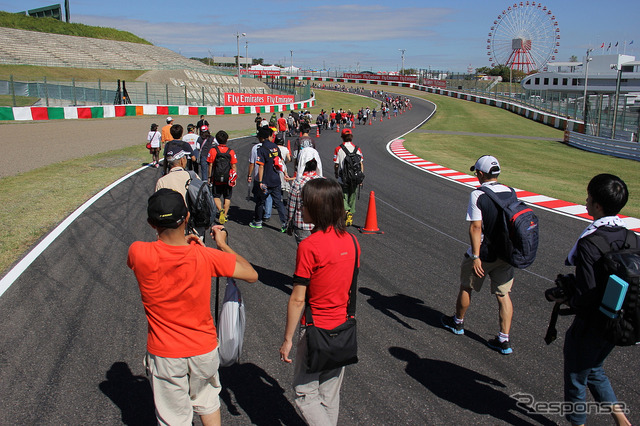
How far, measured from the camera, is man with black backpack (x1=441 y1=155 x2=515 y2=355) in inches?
186

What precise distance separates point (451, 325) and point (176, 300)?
364 cm

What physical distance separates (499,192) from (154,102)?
41.1 m

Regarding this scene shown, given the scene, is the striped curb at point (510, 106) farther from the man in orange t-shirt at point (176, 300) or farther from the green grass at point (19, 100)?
the green grass at point (19, 100)

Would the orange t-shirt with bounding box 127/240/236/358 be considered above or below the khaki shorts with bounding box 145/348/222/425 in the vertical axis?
above

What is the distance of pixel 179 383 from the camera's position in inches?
118

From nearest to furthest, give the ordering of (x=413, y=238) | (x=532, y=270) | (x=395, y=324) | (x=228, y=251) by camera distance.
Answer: (x=228, y=251) < (x=395, y=324) < (x=532, y=270) < (x=413, y=238)

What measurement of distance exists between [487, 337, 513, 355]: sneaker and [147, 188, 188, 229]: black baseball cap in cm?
377

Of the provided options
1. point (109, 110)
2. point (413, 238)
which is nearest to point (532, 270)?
point (413, 238)

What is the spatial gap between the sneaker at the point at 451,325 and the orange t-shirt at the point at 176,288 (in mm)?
3331

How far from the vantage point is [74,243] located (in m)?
8.11

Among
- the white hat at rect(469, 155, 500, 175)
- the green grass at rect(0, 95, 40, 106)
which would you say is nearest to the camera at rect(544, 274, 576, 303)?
the white hat at rect(469, 155, 500, 175)

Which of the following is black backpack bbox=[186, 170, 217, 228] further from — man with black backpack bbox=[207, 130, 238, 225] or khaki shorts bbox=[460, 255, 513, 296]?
man with black backpack bbox=[207, 130, 238, 225]

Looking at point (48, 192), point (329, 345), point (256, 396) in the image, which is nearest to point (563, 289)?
point (329, 345)

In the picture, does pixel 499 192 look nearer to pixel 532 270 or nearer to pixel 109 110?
pixel 532 270
